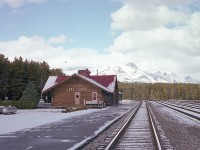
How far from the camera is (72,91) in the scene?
64.4 meters

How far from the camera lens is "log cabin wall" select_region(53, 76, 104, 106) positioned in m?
63.8

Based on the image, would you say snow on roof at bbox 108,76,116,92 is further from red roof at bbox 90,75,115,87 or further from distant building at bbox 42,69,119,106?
distant building at bbox 42,69,119,106

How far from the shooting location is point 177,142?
16.7 metres

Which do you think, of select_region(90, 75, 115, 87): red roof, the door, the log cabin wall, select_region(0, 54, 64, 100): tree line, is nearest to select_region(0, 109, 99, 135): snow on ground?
the log cabin wall

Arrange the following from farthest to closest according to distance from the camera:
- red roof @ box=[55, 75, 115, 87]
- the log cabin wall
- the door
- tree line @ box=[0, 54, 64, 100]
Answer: tree line @ box=[0, 54, 64, 100]
red roof @ box=[55, 75, 115, 87]
the door
the log cabin wall

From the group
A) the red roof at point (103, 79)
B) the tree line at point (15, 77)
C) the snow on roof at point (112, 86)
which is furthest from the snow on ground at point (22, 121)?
the tree line at point (15, 77)

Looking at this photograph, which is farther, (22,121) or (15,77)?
(15,77)

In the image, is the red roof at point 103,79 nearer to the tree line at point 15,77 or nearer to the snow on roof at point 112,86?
the snow on roof at point 112,86

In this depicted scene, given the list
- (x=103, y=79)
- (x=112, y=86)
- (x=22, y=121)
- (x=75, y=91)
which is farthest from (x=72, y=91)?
(x=22, y=121)

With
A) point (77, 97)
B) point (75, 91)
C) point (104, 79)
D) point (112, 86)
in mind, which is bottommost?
point (77, 97)

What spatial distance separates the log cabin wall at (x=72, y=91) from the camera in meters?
63.8

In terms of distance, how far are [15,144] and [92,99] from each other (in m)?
48.0

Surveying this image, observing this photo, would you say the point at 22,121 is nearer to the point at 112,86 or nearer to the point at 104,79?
the point at 112,86

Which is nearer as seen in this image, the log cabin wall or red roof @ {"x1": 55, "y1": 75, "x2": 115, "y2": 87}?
the log cabin wall
